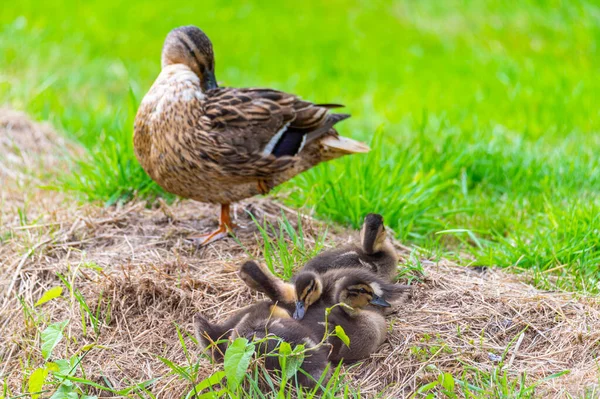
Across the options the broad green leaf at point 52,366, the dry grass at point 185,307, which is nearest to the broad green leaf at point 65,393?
the broad green leaf at point 52,366

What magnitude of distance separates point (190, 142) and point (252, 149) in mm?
366

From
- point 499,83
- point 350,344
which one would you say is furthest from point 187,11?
point 350,344

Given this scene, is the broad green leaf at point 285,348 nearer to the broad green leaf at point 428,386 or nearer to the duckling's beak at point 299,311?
the duckling's beak at point 299,311

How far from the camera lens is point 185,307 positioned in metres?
3.89

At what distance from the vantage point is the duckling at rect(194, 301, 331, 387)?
3176 millimetres

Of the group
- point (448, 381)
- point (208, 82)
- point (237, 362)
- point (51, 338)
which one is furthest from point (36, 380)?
point (208, 82)

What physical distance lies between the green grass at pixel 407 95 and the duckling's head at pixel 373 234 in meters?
0.77

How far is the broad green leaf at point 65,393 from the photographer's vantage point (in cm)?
316

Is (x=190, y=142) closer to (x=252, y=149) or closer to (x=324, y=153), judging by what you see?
(x=252, y=149)

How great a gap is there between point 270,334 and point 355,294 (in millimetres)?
521

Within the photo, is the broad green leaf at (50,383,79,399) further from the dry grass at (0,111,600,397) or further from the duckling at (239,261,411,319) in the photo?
the duckling at (239,261,411,319)

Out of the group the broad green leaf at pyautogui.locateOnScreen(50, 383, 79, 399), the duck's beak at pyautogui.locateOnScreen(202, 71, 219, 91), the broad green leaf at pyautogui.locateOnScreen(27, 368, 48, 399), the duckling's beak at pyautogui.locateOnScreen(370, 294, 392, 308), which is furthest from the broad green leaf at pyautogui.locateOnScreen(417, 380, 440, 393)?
the duck's beak at pyautogui.locateOnScreen(202, 71, 219, 91)

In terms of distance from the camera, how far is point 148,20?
11.0m

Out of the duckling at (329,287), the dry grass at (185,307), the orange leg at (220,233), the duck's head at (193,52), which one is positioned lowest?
the dry grass at (185,307)
